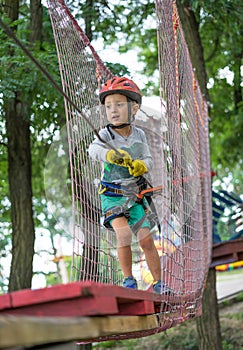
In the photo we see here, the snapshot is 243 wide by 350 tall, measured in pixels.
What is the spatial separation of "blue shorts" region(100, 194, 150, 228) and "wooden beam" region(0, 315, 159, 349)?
119 centimetres

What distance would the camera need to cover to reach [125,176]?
3051 millimetres

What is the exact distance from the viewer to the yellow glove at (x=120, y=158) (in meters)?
2.94

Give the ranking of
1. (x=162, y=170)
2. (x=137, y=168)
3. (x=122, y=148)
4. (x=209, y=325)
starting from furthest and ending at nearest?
1. (x=209, y=325)
2. (x=122, y=148)
3. (x=137, y=168)
4. (x=162, y=170)

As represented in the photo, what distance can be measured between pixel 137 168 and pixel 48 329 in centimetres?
163

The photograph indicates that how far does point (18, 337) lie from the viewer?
1293 millimetres

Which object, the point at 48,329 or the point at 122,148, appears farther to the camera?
the point at 122,148

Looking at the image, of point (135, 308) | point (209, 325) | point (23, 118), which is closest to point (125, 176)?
point (135, 308)

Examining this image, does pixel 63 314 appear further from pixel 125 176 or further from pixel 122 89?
pixel 122 89

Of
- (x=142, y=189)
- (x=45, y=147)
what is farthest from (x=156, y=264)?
(x=45, y=147)

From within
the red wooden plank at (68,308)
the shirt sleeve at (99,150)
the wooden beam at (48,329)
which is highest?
the shirt sleeve at (99,150)

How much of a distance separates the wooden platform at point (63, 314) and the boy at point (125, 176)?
94cm

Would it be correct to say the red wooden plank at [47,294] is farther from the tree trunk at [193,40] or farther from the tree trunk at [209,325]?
the tree trunk at [193,40]

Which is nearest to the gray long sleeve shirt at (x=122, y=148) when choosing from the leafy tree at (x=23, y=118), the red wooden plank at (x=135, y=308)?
the red wooden plank at (x=135, y=308)

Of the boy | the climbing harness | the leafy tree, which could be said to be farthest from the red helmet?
the leafy tree
